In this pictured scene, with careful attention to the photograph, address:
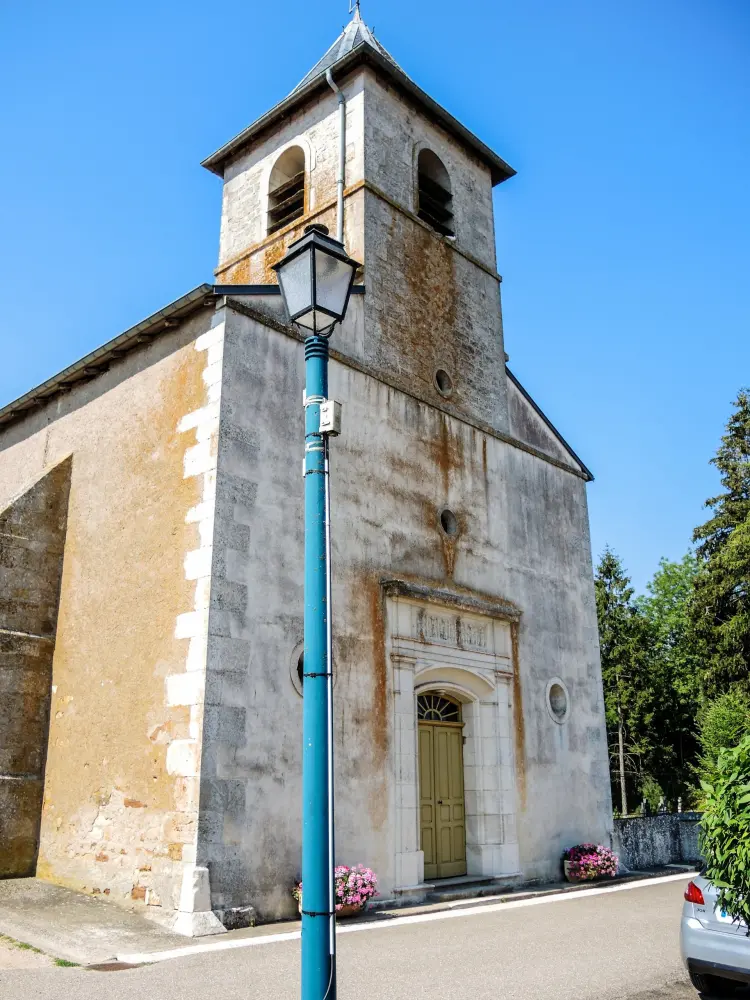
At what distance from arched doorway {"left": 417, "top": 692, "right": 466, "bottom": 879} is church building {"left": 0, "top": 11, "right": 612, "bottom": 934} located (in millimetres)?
36

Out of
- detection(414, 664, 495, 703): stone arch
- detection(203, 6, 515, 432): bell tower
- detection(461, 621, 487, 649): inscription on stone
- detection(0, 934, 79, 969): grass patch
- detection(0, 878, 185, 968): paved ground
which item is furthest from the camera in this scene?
detection(203, 6, 515, 432): bell tower

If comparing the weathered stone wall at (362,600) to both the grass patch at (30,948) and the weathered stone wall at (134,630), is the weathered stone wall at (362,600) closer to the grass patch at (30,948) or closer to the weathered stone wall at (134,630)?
the weathered stone wall at (134,630)

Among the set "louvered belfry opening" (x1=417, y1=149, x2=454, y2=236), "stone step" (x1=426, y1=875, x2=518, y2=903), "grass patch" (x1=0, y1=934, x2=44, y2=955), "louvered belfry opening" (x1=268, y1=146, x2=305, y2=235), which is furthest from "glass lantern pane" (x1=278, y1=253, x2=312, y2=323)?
"louvered belfry opening" (x1=417, y1=149, x2=454, y2=236)

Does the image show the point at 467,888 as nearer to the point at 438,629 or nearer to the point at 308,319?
the point at 438,629

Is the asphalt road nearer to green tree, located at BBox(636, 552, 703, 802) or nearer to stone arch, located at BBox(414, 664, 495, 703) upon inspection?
stone arch, located at BBox(414, 664, 495, 703)

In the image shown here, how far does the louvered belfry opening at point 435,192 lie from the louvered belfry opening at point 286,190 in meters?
1.93

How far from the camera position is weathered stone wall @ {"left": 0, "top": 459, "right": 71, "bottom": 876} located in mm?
9547

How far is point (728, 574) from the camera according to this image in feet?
95.5

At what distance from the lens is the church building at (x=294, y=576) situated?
331 inches

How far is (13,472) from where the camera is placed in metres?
12.5

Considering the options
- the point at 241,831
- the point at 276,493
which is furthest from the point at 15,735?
the point at 276,493

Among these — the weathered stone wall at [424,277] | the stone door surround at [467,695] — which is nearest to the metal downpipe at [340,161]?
the weathered stone wall at [424,277]

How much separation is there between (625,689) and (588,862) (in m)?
24.0

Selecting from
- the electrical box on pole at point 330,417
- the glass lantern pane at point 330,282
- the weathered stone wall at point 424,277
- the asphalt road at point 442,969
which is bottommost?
the asphalt road at point 442,969
